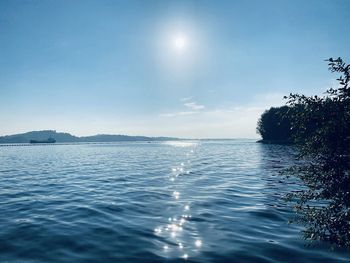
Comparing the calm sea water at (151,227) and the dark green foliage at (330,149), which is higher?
the dark green foliage at (330,149)

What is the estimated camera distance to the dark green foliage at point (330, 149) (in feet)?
27.1

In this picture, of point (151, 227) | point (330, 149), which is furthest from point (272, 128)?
point (330, 149)

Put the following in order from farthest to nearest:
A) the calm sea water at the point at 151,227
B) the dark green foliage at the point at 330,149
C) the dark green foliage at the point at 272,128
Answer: the dark green foliage at the point at 272,128
the calm sea water at the point at 151,227
the dark green foliage at the point at 330,149

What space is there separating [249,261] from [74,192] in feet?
55.7

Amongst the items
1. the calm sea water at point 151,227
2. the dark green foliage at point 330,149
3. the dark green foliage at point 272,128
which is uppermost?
the dark green foliage at point 272,128

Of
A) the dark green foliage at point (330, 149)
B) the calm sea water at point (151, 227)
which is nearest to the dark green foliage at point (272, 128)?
the calm sea water at point (151, 227)

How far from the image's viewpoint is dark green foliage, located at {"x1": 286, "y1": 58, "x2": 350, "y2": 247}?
8250 mm

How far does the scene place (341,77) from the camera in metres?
8.36

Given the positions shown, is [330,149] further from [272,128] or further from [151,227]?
[272,128]

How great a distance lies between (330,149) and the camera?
28.4ft

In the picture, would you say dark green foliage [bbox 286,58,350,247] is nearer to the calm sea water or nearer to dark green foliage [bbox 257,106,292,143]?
the calm sea water

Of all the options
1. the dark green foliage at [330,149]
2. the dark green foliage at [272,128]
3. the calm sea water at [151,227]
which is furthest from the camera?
the dark green foliage at [272,128]

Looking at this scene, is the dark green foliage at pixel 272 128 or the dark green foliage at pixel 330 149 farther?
the dark green foliage at pixel 272 128

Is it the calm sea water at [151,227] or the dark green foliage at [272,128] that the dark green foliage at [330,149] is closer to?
the calm sea water at [151,227]
